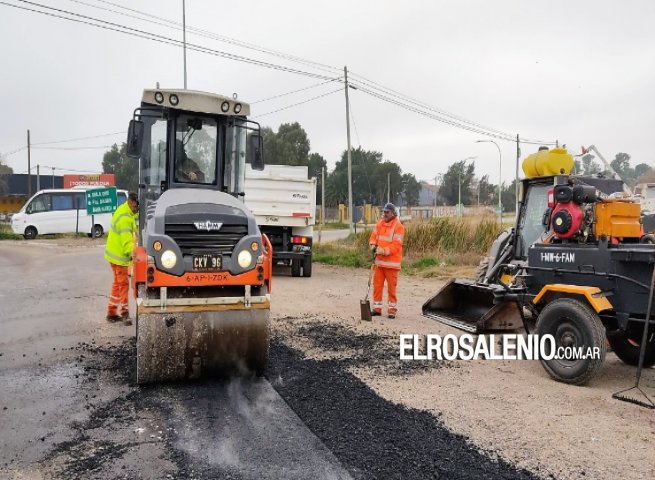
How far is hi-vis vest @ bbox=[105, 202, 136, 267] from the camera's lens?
25.6ft

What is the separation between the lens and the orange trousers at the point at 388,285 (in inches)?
345

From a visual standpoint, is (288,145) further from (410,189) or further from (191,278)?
(191,278)

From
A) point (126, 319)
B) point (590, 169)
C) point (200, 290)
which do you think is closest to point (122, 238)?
point (126, 319)

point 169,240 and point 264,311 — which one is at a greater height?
point 169,240

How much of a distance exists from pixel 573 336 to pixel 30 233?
83.3 feet

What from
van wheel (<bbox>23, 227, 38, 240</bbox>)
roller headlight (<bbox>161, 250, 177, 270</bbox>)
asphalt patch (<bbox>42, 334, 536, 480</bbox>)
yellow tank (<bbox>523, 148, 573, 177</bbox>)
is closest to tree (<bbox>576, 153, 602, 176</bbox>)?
yellow tank (<bbox>523, 148, 573, 177</bbox>)

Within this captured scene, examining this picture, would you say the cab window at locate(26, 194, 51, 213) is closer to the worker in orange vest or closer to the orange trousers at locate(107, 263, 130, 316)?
the orange trousers at locate(107, 263, 130, 316)

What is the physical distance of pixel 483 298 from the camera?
705 cm

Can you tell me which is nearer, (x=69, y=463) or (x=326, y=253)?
(x=69, y=463)

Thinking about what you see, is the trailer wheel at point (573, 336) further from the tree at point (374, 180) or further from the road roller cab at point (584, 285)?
the tree at point (374, 180)

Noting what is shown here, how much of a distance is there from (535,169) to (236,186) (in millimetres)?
3984

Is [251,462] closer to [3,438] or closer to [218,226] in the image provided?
[3,438]

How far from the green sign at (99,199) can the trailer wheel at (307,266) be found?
13.8 meters

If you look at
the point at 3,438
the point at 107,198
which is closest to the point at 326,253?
the point at 107,198
